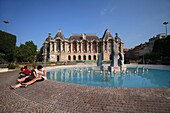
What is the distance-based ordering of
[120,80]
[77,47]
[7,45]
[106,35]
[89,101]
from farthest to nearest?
[106,35] → [77,47] → [7,45] → [120,80] → [89,101]

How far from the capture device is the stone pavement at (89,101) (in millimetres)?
4047

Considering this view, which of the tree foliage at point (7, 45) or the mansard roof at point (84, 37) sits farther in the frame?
the mansard roof at point (84, 37)

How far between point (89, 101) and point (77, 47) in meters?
51.3

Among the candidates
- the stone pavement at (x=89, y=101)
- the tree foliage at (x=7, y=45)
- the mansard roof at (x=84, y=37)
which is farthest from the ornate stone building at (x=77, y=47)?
the stone pavement at (x=89, y=101)

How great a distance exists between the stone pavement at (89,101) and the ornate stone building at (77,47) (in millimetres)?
46890

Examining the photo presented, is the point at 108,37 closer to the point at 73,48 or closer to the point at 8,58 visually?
the point at 73,48

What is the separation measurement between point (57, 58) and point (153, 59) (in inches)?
1623

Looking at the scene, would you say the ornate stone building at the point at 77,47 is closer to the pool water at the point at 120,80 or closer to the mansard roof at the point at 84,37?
the mansard roof at the point at 84,37

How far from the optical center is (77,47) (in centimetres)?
5538

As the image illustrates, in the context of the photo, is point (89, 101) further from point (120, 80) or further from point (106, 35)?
point (106, 35)

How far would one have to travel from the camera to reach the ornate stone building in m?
52.8

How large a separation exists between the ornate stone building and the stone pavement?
4689cm

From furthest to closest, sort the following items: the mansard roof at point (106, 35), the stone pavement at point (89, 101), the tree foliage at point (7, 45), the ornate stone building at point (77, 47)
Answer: the mansard roof at point (106, 35) < the ornate stone building at point (77, 47) < the tree foliage at point (7, 45) < the stone pavement at point (89, 101)

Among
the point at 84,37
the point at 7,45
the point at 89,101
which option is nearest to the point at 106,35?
the point at 84,37
